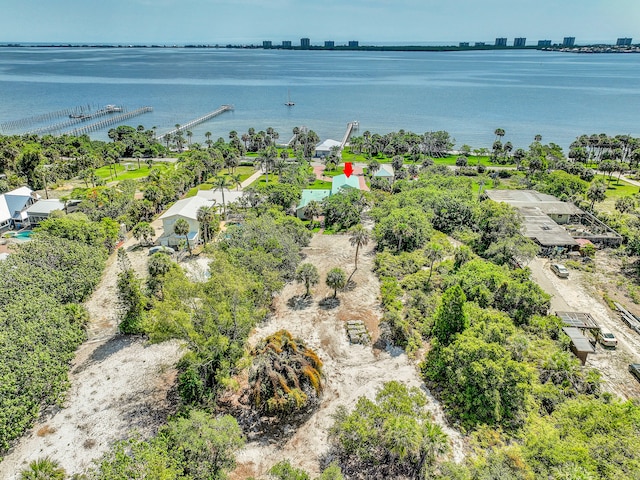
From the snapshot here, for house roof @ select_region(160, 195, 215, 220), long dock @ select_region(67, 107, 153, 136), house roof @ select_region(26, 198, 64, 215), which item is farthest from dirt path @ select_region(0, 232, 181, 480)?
long dock @ select_region(67, 107, 153, 136)

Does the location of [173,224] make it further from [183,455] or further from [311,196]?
[183,455]

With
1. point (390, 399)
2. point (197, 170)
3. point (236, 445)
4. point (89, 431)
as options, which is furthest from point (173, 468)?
point (197, 170)

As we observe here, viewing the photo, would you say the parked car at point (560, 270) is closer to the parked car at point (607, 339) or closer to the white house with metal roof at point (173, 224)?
the parked car at point (607, 339)

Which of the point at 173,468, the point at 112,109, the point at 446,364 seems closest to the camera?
the point at 173,468

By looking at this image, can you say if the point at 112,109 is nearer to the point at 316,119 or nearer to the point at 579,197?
the point at 316,119

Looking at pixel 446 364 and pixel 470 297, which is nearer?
pixel 446 364

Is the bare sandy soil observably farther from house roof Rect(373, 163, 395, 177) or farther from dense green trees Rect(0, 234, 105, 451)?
dense green trees Rect(0, 234, 105, 451)

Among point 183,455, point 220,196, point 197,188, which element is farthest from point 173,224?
point 183,455
